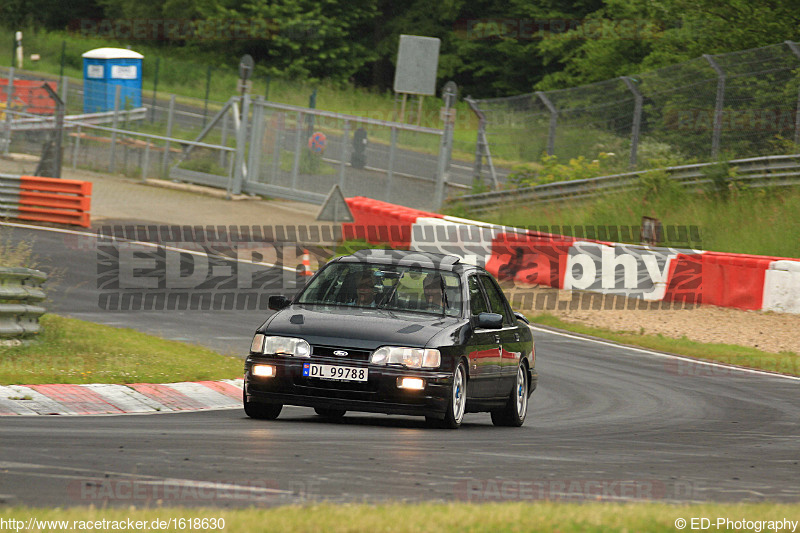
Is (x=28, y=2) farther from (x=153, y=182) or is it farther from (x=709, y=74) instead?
(x=709, y=74)

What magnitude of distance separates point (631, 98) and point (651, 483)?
20.5m

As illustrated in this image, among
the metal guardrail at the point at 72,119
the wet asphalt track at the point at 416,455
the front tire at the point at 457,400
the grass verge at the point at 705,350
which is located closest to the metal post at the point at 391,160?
the metal guardrail at the point at 72,119

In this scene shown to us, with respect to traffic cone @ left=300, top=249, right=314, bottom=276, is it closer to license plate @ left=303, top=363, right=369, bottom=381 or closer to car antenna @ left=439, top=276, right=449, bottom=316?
car antenna @ left=439, top=276, right=449, bottom=316

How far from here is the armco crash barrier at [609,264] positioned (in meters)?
19.3

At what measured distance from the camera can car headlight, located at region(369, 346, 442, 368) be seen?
31.1 feet

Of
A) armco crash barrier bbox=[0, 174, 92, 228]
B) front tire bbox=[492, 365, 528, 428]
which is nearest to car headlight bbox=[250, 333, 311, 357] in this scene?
front tire bbox=[492, 365, 528, 428]

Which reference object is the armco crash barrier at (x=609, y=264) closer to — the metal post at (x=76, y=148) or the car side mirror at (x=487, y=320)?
the car side mirror at (x=487, y=320)

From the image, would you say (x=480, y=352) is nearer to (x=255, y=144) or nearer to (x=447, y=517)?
(x=447, y=517)

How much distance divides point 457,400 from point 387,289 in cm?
116

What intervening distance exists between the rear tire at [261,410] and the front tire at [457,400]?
4.43 ft

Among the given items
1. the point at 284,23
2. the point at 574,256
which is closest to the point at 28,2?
the point at 284,23

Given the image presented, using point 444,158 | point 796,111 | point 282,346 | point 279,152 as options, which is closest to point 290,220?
point 279,152

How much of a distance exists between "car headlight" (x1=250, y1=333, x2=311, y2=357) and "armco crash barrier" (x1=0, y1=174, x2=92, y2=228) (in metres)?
17.3

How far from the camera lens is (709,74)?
84.6ft
